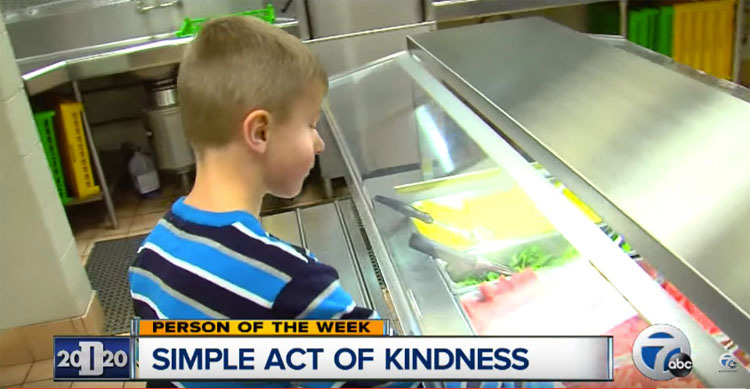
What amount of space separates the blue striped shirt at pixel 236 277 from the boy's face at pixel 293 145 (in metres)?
0.07

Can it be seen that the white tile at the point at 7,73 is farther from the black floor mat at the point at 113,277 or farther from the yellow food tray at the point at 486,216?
the yellow food tray at the point at 486,216

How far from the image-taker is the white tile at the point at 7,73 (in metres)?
1.95

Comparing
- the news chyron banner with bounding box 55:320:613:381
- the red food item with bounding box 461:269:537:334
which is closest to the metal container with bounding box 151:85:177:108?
the red food item with bounding box 461:269:537:334

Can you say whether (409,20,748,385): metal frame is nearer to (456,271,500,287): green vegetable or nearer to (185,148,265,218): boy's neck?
(456,271,500,287): green vegetable

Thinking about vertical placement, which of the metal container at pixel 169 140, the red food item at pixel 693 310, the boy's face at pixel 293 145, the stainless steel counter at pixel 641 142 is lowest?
the metal container at pixel 169 140

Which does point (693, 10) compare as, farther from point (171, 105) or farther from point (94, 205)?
point (94, 205)

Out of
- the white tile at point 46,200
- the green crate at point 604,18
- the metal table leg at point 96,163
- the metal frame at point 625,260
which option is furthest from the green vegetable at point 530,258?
the green crate at point 604,18

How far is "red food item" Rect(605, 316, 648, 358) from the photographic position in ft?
2.60

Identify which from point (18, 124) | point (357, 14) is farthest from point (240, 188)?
point (357, 14)

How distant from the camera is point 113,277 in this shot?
2.77 m

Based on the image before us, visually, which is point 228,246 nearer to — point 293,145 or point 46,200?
point 293,145

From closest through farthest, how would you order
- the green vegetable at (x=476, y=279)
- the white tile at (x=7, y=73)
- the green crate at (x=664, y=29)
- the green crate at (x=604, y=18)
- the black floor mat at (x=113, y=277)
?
the green vegetable at (x=476, y=279) < the white tile at (x=7, y=73) < the black floor mat at (x=113, y=277) < the green crate at (x=664, y=29) < the green crate at (x=604, y=18)

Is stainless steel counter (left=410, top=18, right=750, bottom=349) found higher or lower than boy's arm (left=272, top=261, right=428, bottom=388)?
higher

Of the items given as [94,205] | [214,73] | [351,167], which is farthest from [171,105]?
[214,73]
